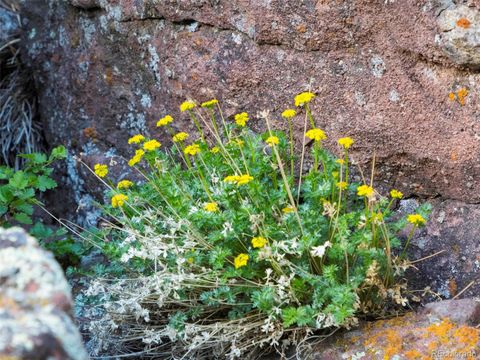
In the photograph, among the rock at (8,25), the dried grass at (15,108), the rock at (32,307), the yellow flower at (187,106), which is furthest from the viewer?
the rock at (8,25)

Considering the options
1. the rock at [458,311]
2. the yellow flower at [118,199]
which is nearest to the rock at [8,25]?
the yellow flower at [118,199]

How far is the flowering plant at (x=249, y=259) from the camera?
8.91 ft

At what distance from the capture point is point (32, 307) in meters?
1.65

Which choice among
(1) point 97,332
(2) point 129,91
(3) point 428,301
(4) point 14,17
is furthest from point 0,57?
(3) point 428,301

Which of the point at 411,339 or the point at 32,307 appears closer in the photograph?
the point at 32,307

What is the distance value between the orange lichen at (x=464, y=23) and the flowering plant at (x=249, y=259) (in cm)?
65

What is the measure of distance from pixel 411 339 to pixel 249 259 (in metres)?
0.61

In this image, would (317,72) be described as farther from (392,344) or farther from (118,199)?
(392,344)

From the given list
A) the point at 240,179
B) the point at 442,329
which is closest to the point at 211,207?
the point at 240,179

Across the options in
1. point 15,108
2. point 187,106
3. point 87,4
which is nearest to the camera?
point 187,106

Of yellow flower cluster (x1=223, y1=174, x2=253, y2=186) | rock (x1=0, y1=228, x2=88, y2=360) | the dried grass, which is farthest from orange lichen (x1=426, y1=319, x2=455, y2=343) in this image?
the dried grass

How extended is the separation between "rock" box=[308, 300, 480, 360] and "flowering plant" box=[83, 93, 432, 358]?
8 cm

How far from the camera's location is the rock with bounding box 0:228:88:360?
156cm

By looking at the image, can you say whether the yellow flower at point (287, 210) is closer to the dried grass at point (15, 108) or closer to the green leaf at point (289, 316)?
the green leaf at point (289, 316)
